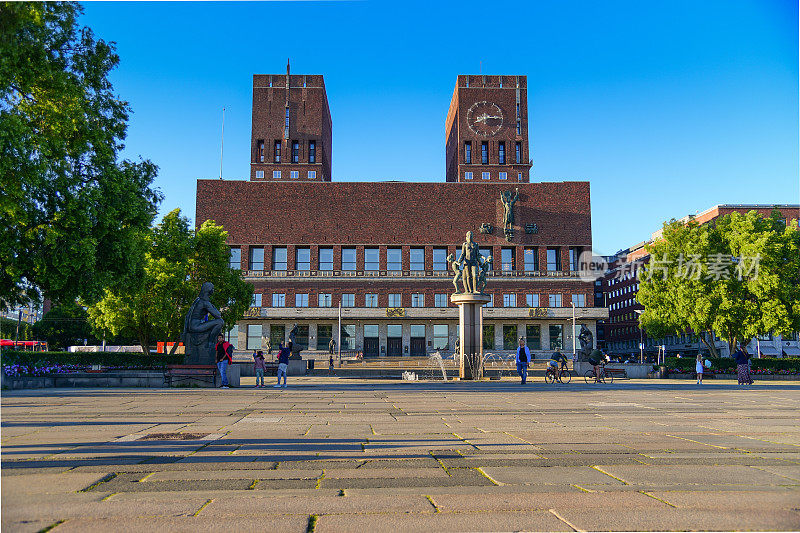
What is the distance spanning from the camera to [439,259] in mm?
74438

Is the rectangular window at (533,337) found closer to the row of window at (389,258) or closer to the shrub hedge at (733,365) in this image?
the row of window at (389,258)

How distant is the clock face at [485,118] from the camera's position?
271 ft

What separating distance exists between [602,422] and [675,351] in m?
98.8

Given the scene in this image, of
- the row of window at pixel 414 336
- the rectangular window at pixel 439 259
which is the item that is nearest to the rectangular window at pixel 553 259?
the row of window at pixel 414 336

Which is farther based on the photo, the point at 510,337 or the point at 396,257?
the point at 396,257

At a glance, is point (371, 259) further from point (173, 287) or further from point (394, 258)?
point (173, 287)

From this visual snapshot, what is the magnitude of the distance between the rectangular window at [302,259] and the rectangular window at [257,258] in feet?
13.5

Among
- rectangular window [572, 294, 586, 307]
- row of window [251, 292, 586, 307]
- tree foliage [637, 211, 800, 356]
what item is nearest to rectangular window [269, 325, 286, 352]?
row of window [251, 292, 586, 307]

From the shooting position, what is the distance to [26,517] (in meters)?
3.85

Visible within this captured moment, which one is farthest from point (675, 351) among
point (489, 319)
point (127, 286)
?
point (127, 286)

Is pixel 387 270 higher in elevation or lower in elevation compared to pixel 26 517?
higher

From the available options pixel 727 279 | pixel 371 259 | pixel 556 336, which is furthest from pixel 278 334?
pixel 727 279

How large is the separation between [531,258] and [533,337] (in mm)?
9928

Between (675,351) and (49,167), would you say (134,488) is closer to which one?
(49,167)
